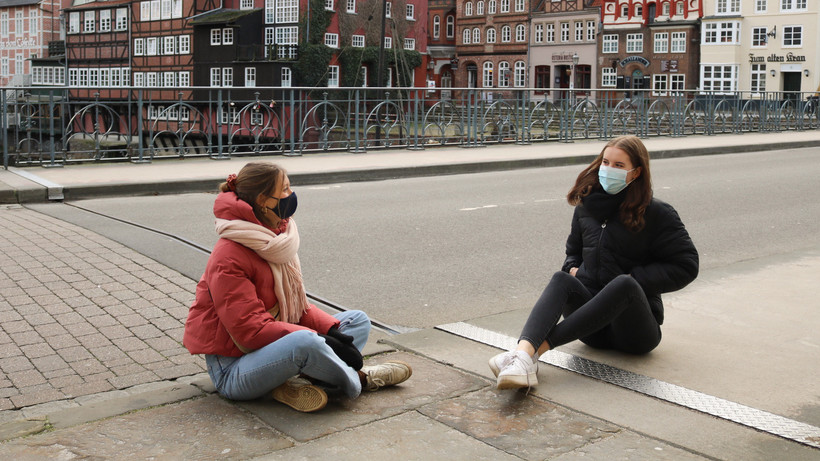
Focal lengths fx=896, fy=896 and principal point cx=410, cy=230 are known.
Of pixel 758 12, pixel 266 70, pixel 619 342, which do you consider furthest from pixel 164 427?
pixel 758 12

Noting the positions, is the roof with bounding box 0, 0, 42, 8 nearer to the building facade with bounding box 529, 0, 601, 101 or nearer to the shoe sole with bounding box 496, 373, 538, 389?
the building facade with bounding box 529, 0, 601, 101

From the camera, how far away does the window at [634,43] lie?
69.0 metres

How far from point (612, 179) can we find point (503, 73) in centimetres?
7440

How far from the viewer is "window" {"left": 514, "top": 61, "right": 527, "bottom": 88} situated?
7662 centimetres

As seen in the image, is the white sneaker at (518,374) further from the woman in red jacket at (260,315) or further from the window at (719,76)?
the window at (719,76)

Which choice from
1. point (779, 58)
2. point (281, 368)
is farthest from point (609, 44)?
point (281, 368)

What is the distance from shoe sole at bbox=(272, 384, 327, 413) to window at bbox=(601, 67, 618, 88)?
69771 millimetres

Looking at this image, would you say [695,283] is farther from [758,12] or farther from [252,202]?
[758,12]

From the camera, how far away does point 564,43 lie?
73.1 meters

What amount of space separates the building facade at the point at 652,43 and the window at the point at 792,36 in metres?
6.32

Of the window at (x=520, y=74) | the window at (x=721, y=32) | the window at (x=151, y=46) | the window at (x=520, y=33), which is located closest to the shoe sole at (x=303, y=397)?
Result: the window at (x=151, y=46)

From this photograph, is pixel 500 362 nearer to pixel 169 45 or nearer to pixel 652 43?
pixel 169 45

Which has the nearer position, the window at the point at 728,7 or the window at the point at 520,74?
the window at the point at 728,7

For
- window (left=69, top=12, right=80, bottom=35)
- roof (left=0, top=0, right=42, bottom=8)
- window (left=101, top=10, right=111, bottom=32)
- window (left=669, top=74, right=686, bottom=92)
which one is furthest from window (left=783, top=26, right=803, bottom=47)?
roof (left=0, top=0, right=42, bottom=8)
